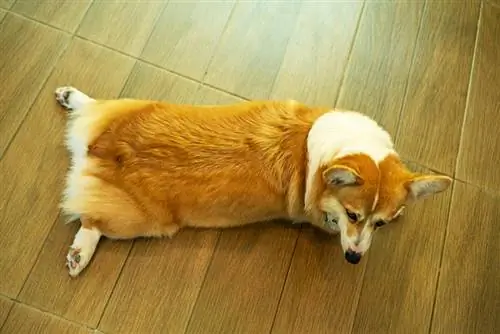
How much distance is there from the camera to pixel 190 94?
Answer: 72.5 inches

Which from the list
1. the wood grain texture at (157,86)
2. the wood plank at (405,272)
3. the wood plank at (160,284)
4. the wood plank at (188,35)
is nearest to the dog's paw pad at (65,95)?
the wood grain texture at (157,86)

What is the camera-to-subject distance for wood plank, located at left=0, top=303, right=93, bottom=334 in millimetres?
1489

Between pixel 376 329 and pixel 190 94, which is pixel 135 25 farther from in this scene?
pixel 376 329

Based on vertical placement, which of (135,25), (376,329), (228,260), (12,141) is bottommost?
(376,329)

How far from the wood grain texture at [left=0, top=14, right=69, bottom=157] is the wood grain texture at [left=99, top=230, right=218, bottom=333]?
551 mm

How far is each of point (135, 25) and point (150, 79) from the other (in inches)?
8.9

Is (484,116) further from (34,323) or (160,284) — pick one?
(34,323)

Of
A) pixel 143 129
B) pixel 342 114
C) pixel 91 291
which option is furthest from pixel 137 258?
pixel 342 114

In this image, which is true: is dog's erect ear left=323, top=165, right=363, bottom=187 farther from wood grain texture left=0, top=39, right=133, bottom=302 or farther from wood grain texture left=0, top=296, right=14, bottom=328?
wood grain texture left=0, top=296, right=14, bottom=328

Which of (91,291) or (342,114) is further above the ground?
(342,114)

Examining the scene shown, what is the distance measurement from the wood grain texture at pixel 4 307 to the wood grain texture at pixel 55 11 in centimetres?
Answer: 91

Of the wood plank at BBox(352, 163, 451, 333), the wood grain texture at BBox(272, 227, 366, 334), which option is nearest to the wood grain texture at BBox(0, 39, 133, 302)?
the wood grain texture at BBox(272, 227, 366, 334)

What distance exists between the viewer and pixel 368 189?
133 centimetres

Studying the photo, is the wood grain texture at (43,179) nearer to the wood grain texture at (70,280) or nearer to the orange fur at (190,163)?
the wood grain texture at (70,280)
